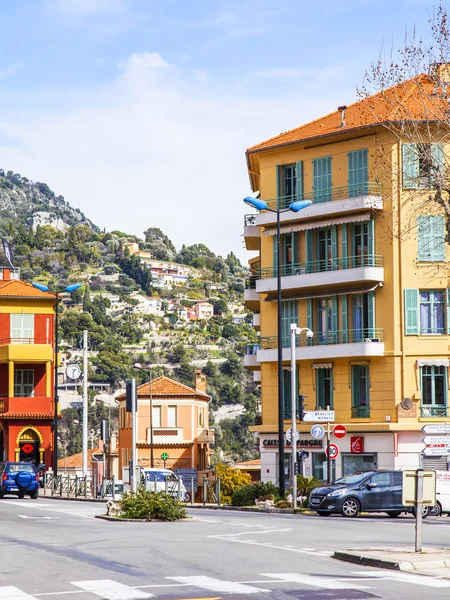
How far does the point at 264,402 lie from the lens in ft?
182

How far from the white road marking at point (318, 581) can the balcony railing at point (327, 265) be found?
3740 centimetres

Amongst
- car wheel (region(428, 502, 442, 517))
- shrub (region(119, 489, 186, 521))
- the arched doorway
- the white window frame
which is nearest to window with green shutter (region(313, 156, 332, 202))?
car wheel (region(428, 502, 442, 517))

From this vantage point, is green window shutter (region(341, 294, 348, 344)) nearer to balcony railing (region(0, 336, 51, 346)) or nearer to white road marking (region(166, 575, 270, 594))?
balcony railing (region(0, 336, 51, 346))

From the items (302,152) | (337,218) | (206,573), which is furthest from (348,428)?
(206,573)

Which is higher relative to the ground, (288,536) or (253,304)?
(253,304)

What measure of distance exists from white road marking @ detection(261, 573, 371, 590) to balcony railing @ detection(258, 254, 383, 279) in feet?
123

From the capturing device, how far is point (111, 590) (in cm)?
1293

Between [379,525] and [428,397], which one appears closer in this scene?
[379,525]

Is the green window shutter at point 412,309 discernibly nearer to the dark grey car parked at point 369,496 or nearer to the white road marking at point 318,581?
the dark grey car parked at point 369,496

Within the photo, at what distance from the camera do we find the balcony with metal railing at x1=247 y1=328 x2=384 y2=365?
5066 cm

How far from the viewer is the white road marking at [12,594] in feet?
40.6

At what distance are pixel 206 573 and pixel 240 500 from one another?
1058 inches

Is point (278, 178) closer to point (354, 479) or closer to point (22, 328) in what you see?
point (354, 479)

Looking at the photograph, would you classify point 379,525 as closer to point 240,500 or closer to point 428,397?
point 240,500
